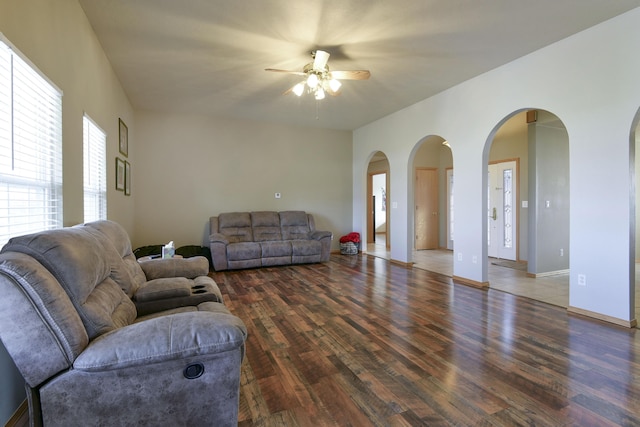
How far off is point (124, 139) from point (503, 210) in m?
7.04

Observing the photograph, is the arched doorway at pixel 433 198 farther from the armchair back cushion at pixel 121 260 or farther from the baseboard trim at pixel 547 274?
the armchair back cushion at pixel 121 260

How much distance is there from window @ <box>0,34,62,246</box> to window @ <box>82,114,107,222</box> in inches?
28.3

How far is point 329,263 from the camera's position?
6074 millimetres

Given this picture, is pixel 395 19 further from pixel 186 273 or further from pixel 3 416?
pixel 3 416

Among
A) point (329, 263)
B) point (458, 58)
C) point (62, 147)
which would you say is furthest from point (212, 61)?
point (329, 263)

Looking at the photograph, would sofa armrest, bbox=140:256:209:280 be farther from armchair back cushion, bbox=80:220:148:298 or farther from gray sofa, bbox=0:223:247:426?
gray sofa, bbox=0:223:247:426

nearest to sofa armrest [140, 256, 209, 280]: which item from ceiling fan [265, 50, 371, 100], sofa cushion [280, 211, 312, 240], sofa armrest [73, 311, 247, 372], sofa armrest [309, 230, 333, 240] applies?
sofa armrest [73, 311, 247, 372]

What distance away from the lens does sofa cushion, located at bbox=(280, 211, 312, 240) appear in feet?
A: 21.0

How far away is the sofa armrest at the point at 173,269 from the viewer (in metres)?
2.79

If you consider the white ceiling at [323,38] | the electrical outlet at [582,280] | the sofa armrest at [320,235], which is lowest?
the electrical outlet at [582,280]

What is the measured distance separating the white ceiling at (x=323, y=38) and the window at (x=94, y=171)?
0.97 metres

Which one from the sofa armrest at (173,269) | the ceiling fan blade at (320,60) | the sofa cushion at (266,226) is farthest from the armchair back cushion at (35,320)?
the sofa cushion at (266,226)

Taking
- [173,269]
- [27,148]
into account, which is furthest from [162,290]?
[27,148]

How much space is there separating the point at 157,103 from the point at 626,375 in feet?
21.3
